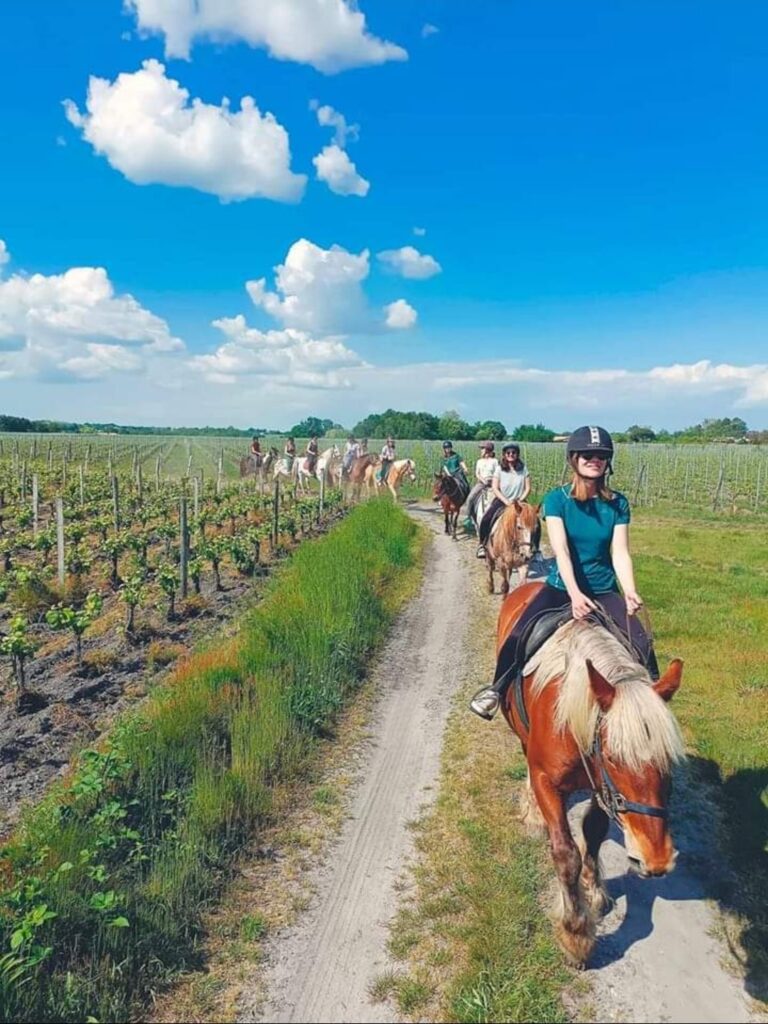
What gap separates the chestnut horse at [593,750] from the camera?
8.95ft

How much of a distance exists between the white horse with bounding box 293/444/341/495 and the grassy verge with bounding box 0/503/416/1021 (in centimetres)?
1784

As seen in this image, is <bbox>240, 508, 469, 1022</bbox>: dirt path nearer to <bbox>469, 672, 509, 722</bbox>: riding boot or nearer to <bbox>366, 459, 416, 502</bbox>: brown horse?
<bbox>469, 672, 509, 722</bbox>: riding boot

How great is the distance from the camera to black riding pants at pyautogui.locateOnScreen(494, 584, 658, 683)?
12.8 feet

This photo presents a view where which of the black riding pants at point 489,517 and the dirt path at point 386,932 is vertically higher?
the black riding pants at point 489,517

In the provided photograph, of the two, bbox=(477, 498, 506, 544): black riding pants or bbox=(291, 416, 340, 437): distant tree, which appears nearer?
bbox=(477, 498, 506, 544): black riding pants

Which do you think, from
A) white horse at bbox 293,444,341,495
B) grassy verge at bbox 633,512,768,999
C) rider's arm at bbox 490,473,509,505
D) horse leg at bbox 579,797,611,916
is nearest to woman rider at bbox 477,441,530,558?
rider's arm at bbox 490,473,509,505

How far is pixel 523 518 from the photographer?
31.2ft

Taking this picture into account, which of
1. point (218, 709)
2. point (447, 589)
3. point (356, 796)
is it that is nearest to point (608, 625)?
point (356, 796)

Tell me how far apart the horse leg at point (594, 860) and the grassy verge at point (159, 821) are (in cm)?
225

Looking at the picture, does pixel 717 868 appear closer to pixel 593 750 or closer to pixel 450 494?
pixel 593 750

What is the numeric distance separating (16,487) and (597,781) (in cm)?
2381

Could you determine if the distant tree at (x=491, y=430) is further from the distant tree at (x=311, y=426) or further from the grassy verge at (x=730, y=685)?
the grassy verge at (x=730, y=685)

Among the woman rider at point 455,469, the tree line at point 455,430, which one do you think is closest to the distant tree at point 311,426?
the tree line at point 455,430

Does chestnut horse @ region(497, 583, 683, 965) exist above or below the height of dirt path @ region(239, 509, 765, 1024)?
above
